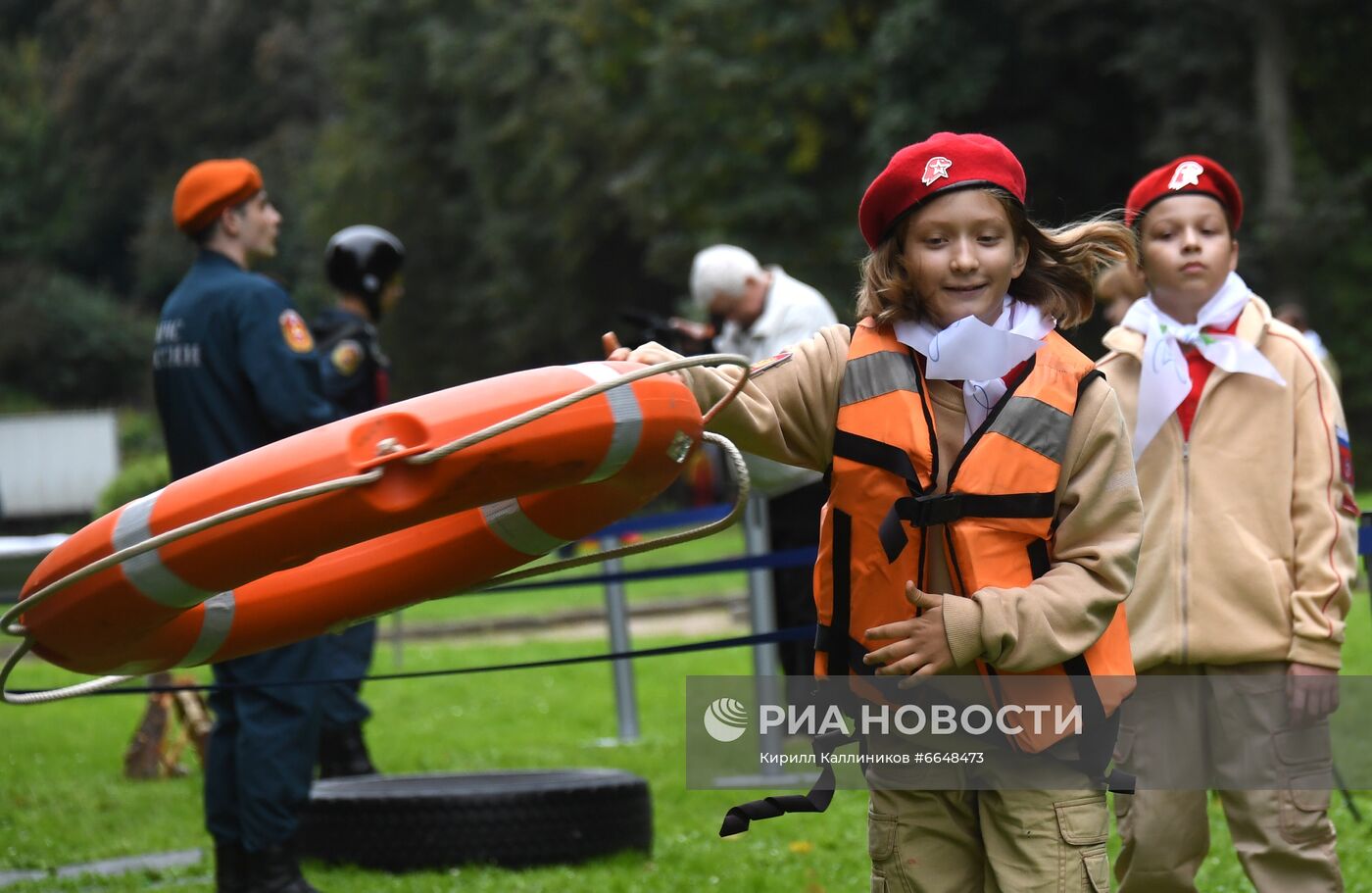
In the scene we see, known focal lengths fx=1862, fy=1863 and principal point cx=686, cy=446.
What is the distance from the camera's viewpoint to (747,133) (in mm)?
30781

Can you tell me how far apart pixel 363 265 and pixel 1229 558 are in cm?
460

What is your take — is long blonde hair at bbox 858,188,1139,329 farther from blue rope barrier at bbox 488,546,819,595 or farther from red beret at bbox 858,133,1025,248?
blue rope barrier at bbox 488,546,819,595

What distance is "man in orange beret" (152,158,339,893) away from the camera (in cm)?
584

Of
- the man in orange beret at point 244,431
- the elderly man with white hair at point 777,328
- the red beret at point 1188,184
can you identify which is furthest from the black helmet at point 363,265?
the red beret at point 1188,184

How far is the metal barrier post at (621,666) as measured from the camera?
29.2ft

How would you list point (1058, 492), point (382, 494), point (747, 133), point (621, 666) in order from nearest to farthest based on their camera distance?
1. point (382, 494)
2. point (1058, 492)
3. point (621, 666)
4. point (747, 133)

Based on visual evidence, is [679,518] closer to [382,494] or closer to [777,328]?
[777,328]

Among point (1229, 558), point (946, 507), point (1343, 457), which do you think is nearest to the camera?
point (946, 507)

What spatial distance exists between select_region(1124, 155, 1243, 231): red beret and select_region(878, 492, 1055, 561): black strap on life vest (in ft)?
5.44

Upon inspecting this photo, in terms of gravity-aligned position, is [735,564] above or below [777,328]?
below

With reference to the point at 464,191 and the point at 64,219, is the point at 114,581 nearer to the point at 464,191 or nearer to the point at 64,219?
the point at 464,191

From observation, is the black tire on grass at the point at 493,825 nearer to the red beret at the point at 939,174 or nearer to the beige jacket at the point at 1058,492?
the beige jacket at the point at 1058,492

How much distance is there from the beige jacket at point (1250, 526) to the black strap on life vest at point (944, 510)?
4.37ft

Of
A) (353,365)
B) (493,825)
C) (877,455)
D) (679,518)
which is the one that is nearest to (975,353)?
(877,455)
